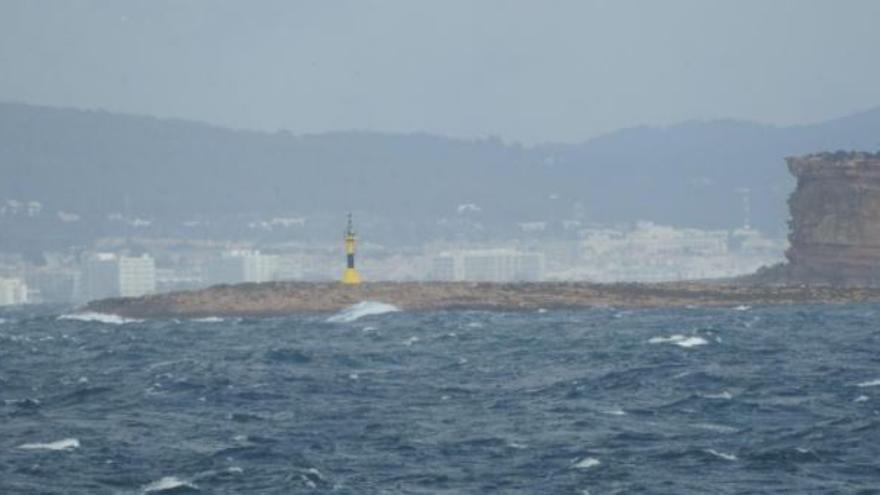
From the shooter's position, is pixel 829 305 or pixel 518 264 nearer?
pixel 829 305

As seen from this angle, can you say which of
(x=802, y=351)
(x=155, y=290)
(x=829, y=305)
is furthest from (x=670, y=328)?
(x=155, y=290)

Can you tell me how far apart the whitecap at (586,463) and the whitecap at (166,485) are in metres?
5.26

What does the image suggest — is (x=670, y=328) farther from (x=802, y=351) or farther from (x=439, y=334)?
(x=802, y=351)

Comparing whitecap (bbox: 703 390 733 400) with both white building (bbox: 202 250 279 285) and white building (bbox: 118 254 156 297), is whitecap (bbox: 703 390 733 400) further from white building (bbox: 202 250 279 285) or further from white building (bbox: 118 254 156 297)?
white building (bbox: 202 250 279 285)

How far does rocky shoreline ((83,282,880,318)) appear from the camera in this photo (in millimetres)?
84812

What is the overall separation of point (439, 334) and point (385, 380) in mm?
17971

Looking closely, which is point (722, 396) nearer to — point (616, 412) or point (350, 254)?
point (616, 412)

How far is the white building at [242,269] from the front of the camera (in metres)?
187

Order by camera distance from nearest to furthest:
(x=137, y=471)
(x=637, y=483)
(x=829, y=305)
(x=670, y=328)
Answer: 1. (x=637, y=483)
2. (x=137, y=471)
3. (x=670, y=328)
4. (x=829, y=305)

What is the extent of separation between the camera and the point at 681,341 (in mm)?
54875

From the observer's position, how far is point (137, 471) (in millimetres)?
31766

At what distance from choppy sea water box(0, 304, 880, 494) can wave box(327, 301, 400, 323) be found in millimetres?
18909

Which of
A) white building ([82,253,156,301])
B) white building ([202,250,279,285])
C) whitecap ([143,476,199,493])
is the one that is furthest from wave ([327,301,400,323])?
white building ([202,250,279,285])

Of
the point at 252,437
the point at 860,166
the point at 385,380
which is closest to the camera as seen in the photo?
the point at 252,437
